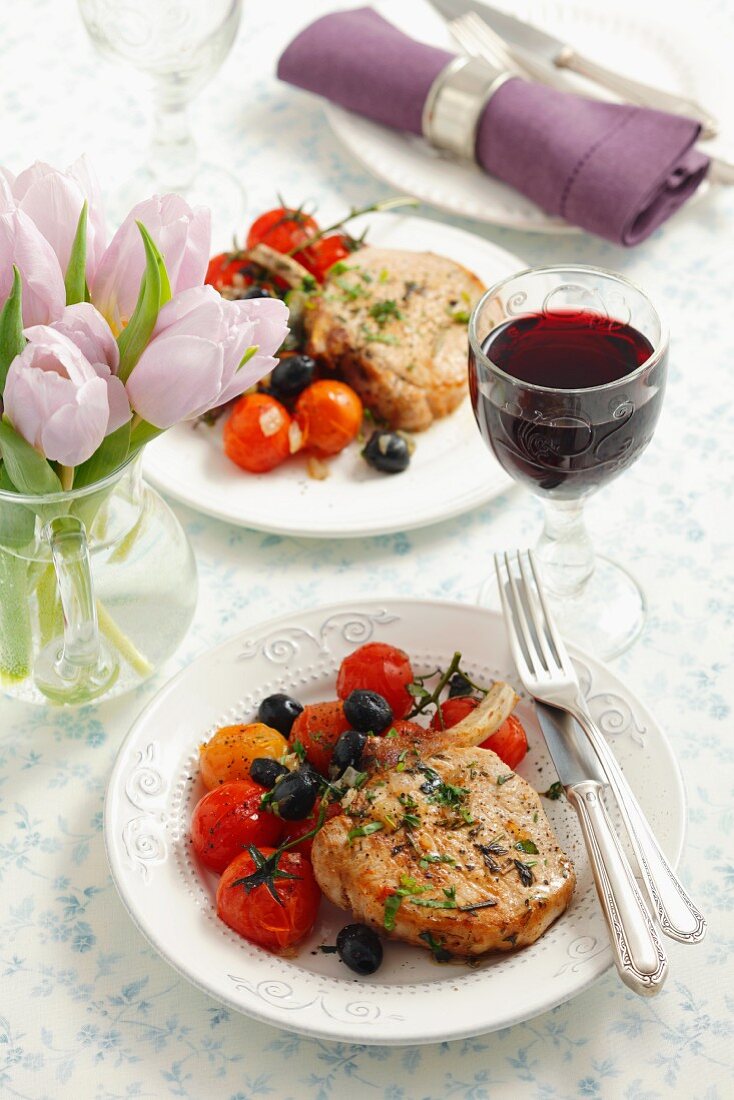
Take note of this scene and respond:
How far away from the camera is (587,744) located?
1.50 m

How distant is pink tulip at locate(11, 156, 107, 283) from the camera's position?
1310mm

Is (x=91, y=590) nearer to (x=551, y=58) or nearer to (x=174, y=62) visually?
(x=174, y=62)

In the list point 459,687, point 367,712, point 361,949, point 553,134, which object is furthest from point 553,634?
point 553,134

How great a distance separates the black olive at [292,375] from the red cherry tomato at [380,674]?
23.4 inches

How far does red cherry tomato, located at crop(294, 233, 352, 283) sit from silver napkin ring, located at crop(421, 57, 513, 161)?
0.38 m

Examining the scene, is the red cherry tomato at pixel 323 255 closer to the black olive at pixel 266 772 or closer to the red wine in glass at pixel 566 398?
the red wine in glass at pixel 566 398

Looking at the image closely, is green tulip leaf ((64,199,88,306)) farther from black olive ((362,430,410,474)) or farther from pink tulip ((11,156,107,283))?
black olive ((362,430,410,474))

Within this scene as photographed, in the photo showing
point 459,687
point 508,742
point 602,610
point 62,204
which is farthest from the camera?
point 602,610

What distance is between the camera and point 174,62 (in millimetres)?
2375

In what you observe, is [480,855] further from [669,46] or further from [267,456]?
[669,46]

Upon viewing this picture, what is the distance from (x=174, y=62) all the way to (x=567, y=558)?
1286mm

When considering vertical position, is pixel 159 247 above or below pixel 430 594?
above

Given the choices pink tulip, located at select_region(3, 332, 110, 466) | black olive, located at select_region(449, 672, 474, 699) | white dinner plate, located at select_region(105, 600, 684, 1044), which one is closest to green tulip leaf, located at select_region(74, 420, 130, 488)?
pink tulip, located at select_region(3, 332, 110, 466)

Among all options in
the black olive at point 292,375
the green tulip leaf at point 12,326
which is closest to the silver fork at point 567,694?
the black olive at point 292,375
